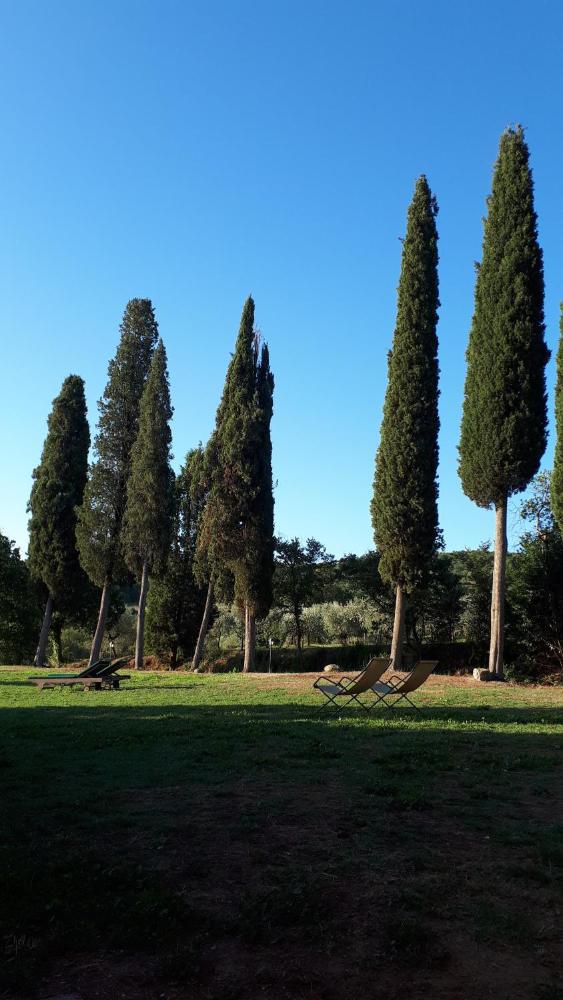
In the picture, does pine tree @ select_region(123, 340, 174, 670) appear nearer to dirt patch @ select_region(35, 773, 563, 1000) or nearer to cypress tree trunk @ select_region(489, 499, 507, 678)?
cypress tree trunk @ select_region(489, 499, 507, 678)

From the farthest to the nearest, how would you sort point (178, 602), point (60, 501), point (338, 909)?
point (178, 602) → point (60, 501) → point (338, 909)

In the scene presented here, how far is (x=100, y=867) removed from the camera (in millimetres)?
4066

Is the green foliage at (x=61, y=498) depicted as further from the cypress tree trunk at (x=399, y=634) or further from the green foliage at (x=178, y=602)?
the cypress tree trunk at (x=399, y=634)

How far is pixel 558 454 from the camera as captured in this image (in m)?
21.7

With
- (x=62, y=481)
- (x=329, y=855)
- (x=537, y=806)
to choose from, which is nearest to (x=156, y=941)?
(x=329, y=855)

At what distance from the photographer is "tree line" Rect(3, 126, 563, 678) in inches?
826

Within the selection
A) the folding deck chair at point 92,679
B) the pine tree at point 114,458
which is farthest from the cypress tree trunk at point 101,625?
the folding deck chair at point 92,679

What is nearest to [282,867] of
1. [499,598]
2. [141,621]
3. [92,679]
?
[92,679]

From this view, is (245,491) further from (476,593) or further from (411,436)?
(476,593)

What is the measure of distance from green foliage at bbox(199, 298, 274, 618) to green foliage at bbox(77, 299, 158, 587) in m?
5.35

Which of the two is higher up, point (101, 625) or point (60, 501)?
point (60, 501)

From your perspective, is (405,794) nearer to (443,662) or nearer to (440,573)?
(443,662)

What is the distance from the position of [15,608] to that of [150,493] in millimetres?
16968

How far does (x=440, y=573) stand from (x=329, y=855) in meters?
32.6
